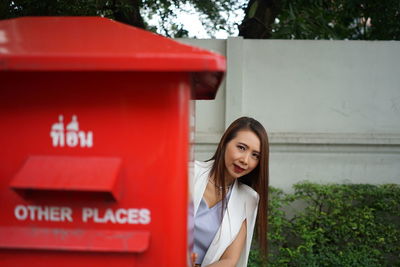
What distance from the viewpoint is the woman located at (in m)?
1.97

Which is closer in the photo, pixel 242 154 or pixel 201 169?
pixel 242 154

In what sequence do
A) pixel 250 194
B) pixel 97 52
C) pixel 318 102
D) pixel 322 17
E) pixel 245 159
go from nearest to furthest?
pixel 97 52 < pixel 245 159 < pixel 250 194 < pixel 318 102 < pixel 322 17

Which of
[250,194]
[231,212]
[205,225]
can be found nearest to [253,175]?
[250,194]

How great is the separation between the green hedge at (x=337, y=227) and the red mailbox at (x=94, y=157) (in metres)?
2.51

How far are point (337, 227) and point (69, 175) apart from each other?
10.1ft

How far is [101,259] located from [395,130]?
12.2 feet

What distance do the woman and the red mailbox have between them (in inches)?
26.8

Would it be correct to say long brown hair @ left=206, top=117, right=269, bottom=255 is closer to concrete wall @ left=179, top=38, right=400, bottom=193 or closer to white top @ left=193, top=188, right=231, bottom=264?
white top @ left=193, top=188, right=231, bottom=264

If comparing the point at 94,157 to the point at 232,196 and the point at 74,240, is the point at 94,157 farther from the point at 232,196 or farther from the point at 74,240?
the point at 232,196

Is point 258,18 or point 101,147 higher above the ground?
point 258,18

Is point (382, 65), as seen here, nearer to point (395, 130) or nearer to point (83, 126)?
point (395, 130)

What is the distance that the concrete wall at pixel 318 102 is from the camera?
4.31 m

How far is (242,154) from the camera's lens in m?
1.96

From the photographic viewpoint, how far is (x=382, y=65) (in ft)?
14.2
